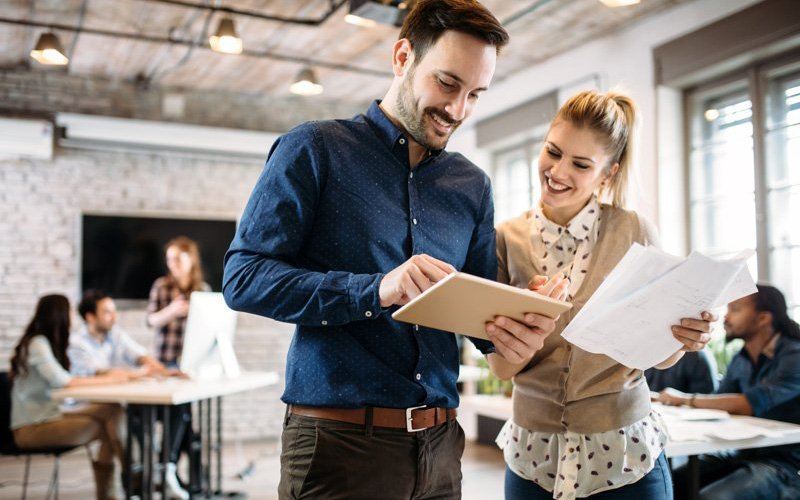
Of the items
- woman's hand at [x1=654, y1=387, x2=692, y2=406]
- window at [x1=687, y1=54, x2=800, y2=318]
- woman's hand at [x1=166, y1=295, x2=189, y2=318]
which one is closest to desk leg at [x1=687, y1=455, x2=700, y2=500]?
woman's hand at [x1=654, y1=387, x2=692, y2=406]

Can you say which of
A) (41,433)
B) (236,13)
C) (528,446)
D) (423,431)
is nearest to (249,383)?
(41,433)

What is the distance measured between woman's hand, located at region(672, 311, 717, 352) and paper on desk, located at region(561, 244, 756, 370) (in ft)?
0.06

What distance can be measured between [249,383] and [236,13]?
2.45 m

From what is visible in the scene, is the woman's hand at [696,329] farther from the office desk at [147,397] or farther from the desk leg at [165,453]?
the desk leg at [165,453]

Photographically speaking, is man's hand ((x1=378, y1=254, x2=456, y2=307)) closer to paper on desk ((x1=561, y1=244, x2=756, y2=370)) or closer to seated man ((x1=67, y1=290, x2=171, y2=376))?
paper on desk ((x1=561, y1=244, x2=756, y2=370))

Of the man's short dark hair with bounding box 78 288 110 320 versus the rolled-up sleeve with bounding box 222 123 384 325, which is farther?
the man's short dark hair with bounding box 78 288 110 320

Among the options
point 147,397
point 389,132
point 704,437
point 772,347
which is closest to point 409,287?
point 389,132

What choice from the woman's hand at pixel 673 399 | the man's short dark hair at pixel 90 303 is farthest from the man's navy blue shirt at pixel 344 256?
the man's short dark hair at pixel 90 303

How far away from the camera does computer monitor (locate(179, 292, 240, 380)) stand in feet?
13.3

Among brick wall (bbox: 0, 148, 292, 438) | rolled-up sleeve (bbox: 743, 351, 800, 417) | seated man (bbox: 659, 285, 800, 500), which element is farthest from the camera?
brick wall (bbox: 0, 148, 292, 438)

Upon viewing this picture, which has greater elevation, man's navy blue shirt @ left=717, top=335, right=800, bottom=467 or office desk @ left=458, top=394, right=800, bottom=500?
man's navy blue shirt @ left=717, top=335, right=800, bottom=467

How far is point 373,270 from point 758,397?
2542mm

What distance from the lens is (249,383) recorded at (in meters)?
4.63

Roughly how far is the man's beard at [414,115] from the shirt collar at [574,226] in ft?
1.59
